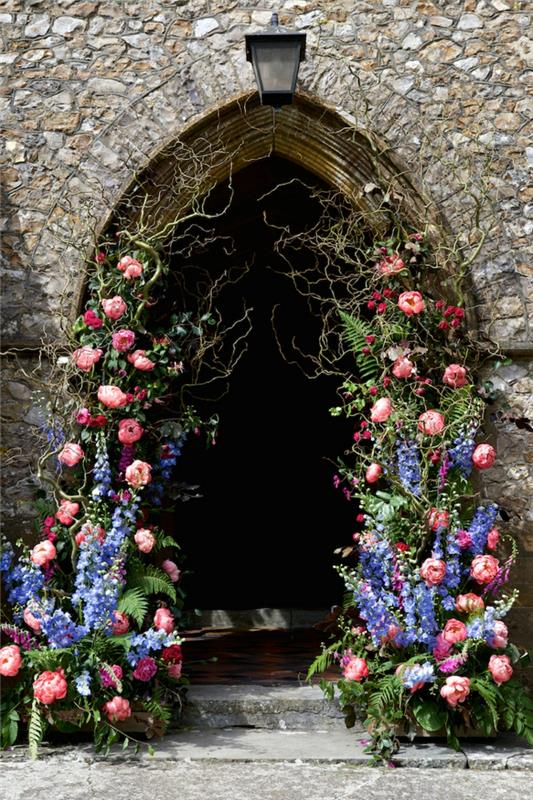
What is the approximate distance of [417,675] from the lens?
168 inches

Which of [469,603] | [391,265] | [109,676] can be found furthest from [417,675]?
[391,265]

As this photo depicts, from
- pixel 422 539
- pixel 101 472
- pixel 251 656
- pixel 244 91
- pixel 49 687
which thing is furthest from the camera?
pixel 251 656

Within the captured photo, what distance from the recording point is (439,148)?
5.27 metres

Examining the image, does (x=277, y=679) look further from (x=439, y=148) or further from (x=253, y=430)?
(x=253, y=430)

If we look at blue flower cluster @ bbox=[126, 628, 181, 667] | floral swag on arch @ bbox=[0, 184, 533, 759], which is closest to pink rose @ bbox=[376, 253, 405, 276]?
floral swag on arch @ bbox=[0, 184, 533, 759]

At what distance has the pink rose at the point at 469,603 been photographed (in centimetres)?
446

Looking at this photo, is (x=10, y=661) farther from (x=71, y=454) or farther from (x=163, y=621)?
(x=71, y=454)

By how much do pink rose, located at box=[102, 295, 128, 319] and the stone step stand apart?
1.79 meters

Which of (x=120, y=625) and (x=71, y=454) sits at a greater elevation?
(x=71, y=454)

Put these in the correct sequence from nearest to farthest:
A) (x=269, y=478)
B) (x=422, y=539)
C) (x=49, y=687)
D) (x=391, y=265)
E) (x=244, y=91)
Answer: (x=49, y=687) < (x=422, y=539) < (x=391, y=265) < (x=244, y=91) < (x=269, y=478)

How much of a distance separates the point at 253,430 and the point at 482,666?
4.80 metres

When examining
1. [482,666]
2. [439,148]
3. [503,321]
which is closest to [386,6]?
[439,148]

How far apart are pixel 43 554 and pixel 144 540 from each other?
434mm

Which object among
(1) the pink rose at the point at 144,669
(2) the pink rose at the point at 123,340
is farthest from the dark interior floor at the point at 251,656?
(2) the pink rose at the point at 123,340
